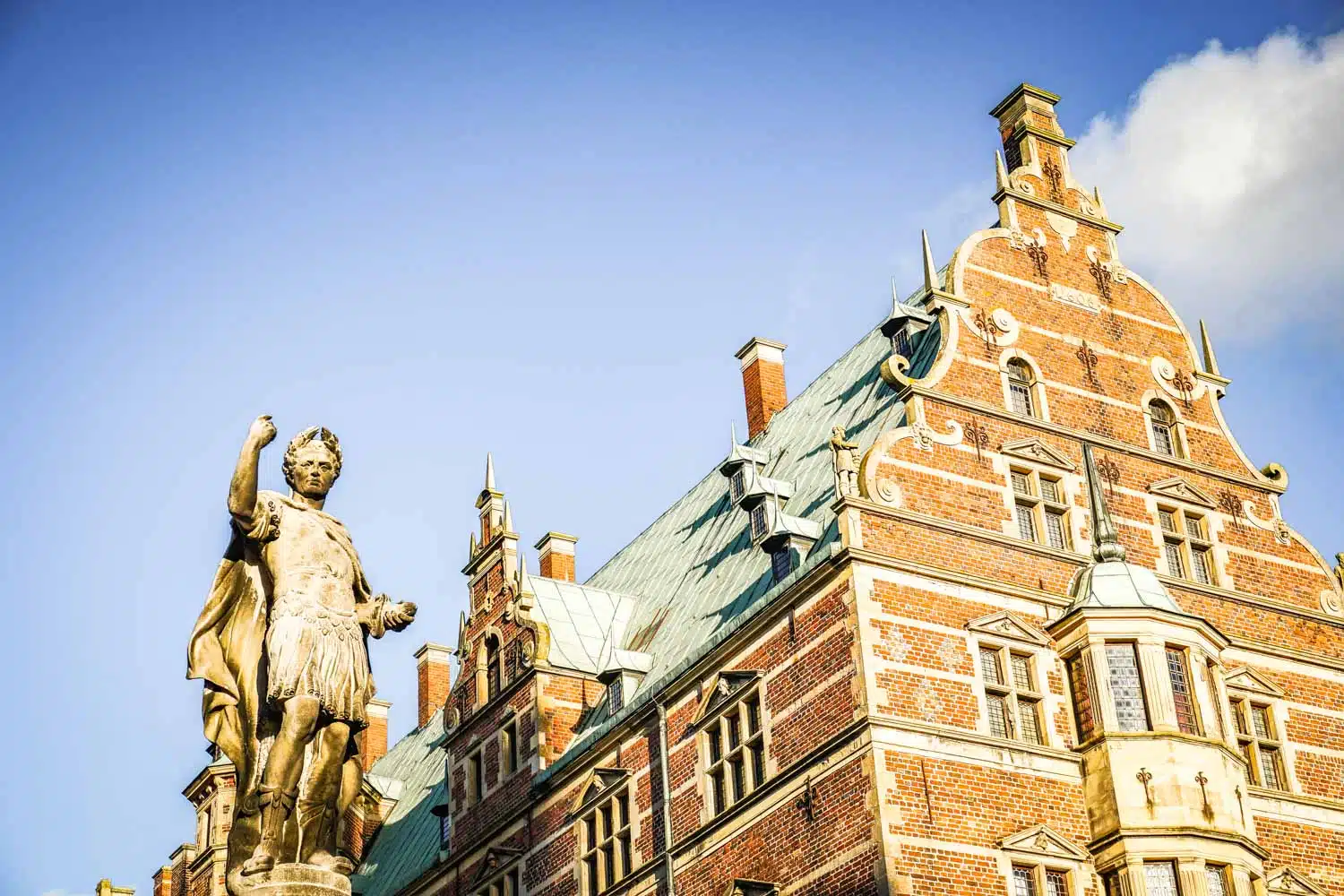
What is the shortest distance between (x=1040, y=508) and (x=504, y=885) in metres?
11.1

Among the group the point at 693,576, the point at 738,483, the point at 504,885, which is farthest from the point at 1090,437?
the point at 504,885

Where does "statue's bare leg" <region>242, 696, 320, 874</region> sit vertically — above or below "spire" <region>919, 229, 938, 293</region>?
below

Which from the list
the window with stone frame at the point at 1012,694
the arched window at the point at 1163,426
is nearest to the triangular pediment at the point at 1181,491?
the arched window at the point at 1163,426

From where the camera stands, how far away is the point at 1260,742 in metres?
24.8

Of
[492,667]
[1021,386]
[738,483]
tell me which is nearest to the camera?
[1021,386]

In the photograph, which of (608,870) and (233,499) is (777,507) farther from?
(233,499)

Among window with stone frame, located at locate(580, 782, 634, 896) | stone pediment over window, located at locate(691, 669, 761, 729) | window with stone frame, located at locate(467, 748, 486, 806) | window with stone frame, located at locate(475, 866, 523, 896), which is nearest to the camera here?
stone pediment over window, located at locate(691, 669, 761, 729)

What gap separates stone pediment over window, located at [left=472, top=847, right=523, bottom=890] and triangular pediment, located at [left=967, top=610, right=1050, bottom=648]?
32.2ft

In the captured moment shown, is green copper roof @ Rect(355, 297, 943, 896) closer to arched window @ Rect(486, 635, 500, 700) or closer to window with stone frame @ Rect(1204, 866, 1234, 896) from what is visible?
arched window @ Rect(486, 635, 500, 700)

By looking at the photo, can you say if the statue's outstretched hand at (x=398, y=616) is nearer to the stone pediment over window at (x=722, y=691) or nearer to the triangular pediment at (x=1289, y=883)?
the stone pediment over window at (x=722, y=691)

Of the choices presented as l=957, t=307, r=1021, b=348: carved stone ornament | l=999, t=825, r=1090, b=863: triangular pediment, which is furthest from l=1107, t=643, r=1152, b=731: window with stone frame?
l=957, t=307, r=1021, b=348: carved stone ornament

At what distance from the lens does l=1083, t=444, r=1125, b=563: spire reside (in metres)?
24.1

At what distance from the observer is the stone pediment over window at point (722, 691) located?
24328 millimetres

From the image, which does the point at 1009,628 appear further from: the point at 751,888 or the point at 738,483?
the point at 738,483
